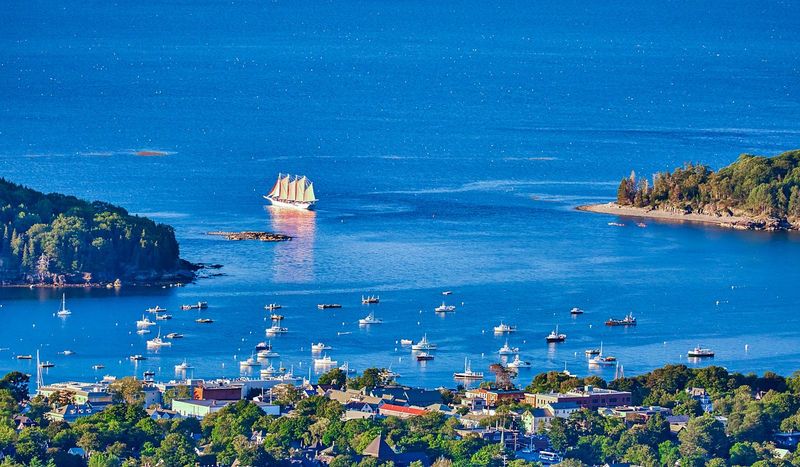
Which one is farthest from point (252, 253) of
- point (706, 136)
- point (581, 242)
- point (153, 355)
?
point (706, 136)

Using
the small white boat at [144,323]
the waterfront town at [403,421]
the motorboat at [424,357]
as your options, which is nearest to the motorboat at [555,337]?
the motorboat at [424,357]

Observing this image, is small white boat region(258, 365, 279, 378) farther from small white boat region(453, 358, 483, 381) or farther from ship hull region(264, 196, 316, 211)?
ship hull region(264, 196, 316, 211)

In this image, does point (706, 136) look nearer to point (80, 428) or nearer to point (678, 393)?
point (678, 393)

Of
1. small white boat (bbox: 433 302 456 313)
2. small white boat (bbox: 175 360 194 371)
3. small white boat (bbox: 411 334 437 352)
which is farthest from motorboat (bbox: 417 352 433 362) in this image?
small white boat (bbox: 433 302 456 313)

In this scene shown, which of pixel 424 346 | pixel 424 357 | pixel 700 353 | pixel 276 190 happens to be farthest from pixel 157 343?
pixel 276 190

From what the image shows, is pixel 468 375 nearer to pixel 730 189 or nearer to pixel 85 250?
pixel 85 250

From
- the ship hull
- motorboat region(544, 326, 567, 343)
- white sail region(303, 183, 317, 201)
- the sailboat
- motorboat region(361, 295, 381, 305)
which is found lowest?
motorboat region(544, 326, 567, 343)
